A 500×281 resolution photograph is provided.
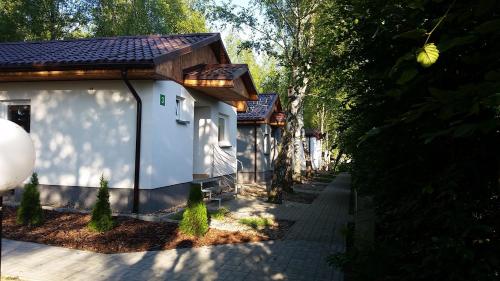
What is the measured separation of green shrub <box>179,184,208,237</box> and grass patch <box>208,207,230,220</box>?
69.3 inches

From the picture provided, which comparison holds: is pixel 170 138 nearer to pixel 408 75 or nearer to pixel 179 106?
pixel 179 106

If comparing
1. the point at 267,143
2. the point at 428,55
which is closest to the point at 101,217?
the point at 428,55

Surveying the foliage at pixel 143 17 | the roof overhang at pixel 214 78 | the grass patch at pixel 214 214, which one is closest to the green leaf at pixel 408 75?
the grass patch at pixel 214 214

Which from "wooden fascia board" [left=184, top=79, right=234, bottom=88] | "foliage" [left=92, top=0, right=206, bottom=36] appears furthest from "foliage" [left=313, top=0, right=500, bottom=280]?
"foliage" [left=92, top=0, right=206, bottom=36]

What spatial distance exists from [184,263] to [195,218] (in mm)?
1480

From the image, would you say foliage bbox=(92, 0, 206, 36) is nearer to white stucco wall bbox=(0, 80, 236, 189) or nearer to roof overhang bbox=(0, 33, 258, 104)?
roof overhang bbox=(0, 33, 258, 104)

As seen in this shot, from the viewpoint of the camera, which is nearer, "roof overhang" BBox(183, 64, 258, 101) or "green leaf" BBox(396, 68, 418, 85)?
"green leaf" BBox(396, 68, 418, 85)

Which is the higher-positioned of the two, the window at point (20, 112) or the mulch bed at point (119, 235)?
the window at point (20, 112)

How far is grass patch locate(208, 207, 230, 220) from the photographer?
8.98m

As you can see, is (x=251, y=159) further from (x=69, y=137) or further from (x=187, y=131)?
(x=69, y=137)

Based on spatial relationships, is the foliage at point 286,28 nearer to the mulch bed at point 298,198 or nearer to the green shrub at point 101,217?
the mulch bed at point 298,198

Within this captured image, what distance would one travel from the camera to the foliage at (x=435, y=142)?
1.57m

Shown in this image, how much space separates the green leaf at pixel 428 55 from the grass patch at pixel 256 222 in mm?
7095

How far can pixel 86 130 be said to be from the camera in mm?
9398
